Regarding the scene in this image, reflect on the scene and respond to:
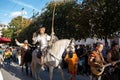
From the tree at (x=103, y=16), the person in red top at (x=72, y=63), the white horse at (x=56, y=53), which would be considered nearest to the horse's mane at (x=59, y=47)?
the white horse at (x=56, y=53)

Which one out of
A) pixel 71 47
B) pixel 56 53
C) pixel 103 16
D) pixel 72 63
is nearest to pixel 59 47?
pixel 56 53

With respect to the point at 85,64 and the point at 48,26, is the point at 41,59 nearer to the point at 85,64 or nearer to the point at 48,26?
the point at 85,64

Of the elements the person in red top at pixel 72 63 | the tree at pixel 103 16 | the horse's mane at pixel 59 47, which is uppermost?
the tree at pixel 103 16

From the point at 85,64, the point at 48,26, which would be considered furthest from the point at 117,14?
the point at 48,26

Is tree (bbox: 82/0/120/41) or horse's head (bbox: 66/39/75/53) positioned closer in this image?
horse's head (bbox: 66/39/75/53)

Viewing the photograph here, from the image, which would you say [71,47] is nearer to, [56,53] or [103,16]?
[56,53]

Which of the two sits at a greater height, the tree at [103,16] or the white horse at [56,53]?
the tree at [103,16]

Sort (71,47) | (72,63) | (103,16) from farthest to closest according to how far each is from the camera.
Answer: (103,16)
(72,63)
(71,47)

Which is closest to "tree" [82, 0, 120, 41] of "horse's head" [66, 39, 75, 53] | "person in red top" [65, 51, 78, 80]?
"person in red top" [65, 51, 78, 80]

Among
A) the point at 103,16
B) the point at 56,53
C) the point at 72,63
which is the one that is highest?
the point at 103,16

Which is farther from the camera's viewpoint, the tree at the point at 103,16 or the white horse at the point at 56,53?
the tree at the point at 103,16

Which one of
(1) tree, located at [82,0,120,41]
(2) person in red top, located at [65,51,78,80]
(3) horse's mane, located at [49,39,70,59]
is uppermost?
(1) tree, located at [82,0,120,41]

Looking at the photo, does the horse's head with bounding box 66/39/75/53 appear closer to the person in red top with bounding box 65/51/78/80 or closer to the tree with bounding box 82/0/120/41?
the person in red top with bounding box 65/51/78/80

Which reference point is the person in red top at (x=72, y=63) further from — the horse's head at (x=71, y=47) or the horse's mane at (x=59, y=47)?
the horse's mane at (x=59, y=47)
